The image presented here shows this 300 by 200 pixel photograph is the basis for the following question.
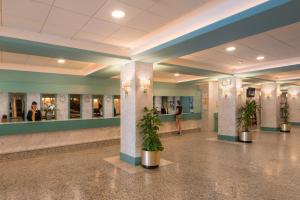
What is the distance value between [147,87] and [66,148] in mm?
3836

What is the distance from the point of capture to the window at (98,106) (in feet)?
29.0

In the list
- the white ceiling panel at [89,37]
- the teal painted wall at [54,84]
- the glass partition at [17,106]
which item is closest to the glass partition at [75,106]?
the teal painted wall at [54,84]

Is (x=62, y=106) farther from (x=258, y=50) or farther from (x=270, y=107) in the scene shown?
(x=270, y=107)

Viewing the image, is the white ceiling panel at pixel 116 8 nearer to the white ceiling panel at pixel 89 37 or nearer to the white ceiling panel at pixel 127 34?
the white ceiling panel at pixel 127 34

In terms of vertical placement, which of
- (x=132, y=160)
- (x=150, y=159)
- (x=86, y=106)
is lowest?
(x=132, y=160)

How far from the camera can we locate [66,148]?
6.77 meters

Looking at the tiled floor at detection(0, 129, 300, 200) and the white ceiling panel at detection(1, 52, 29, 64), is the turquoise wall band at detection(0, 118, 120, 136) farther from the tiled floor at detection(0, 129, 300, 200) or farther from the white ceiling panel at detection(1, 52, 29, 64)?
the white ceiling panel at detection(1, 52, 29, 64)

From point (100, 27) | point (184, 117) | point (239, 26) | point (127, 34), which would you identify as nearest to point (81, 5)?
point (100, 27)

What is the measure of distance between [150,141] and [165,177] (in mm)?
1016

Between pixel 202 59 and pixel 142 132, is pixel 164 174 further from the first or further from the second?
pixel 202 59

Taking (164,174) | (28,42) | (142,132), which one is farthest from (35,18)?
(164,174)

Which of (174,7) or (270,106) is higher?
(174,7)

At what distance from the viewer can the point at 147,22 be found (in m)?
3.50

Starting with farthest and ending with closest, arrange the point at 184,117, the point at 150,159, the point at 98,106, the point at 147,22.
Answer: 1. the point at 184,117
2. the point at 98,106
3. the point at 150,159
4. the point at 147,22
